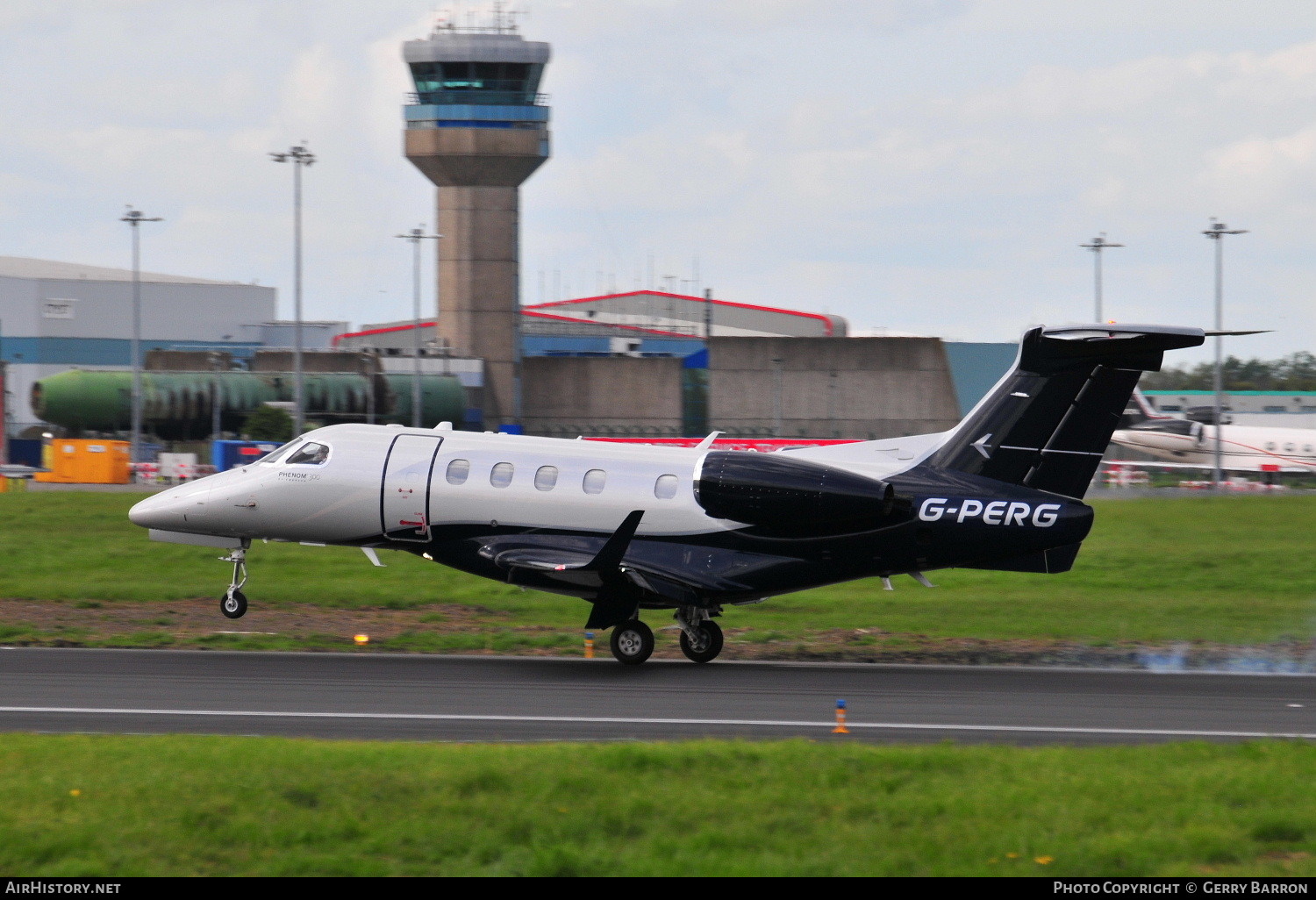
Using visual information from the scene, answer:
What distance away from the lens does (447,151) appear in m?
82.0

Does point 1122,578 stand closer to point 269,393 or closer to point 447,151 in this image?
point 269,393

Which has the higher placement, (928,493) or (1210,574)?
(928,493)

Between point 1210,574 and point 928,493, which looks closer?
point 928,493

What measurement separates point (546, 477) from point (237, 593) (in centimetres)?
544

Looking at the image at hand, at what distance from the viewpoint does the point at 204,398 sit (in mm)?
67500

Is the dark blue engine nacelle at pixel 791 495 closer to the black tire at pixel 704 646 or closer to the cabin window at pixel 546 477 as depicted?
the black tire at pixel 704 646

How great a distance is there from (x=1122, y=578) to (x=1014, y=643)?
7981 millimetres

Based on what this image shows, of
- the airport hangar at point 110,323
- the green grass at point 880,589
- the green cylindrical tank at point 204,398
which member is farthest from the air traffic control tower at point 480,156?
the green grass at point 880,589

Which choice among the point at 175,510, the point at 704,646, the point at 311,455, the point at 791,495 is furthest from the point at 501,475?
the point at 175,510

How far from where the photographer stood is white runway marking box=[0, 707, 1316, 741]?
1455 cm

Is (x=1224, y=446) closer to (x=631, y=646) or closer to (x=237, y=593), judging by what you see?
(x=631, y=646)

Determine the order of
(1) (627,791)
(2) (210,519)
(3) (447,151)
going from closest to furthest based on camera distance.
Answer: (1) (627,791), (2) (210,519), (3) (447,151)

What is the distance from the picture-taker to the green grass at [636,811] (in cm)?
896

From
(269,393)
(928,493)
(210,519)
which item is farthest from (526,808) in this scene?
(269,393)
